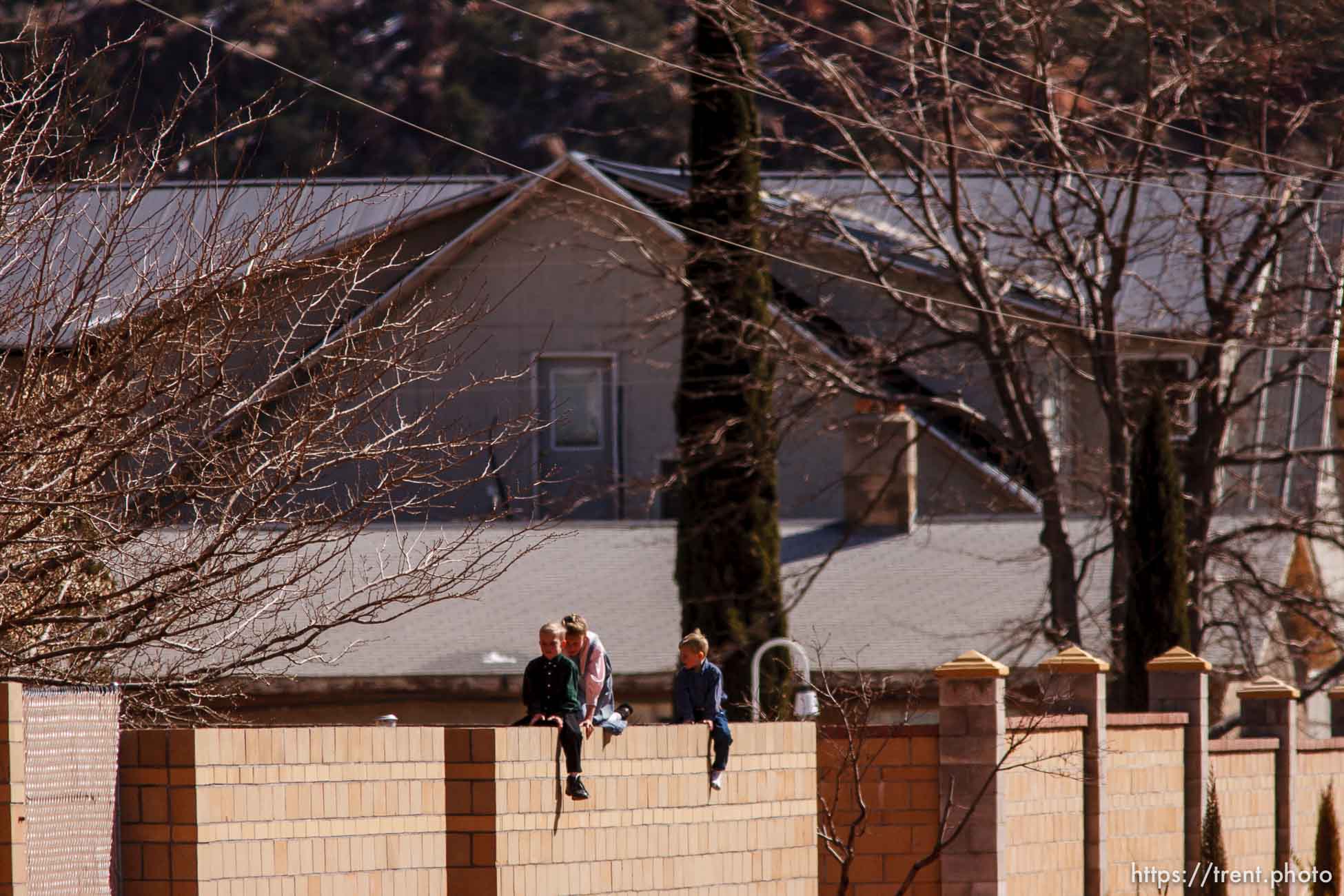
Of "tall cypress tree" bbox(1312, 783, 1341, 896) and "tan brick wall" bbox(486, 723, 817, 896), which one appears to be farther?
"tall cypress tree" bbox(1312, 783, 1341, 896)

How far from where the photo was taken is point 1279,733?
2038cm

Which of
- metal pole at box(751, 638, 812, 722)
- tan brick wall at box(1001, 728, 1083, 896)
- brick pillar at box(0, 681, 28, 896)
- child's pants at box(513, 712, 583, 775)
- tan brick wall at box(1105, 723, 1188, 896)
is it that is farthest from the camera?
tan brick wall at box(1105, 723, 1188, 896)

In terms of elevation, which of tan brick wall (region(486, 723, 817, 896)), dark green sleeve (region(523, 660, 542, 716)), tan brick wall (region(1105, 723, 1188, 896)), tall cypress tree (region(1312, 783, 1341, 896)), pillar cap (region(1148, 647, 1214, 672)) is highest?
dark green sleeve (region(523, 660, 542, 716))

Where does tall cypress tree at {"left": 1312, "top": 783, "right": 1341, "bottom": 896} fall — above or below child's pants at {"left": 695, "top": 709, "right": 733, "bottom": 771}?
below

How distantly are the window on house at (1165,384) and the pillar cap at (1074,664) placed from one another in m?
5.20

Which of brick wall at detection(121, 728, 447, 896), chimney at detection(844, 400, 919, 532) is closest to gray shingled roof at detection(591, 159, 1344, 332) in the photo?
chimney at detection(844, 400, 919, 532)

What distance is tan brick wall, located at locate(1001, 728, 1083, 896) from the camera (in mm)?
16312

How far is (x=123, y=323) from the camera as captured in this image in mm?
11219

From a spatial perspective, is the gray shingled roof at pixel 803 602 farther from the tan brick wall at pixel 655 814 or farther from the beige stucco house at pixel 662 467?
the tan brick wall at pixel 655 814

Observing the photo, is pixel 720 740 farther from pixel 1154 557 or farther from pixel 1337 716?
Answer: pixel 1337 716

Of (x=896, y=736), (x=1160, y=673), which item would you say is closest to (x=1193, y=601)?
(x=1160, y=673)

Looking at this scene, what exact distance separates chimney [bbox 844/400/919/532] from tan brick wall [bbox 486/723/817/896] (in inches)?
443

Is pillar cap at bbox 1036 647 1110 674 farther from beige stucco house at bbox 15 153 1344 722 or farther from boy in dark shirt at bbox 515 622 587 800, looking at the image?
boy in dark shirt at bbox 515 622 587 800

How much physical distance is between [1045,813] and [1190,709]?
8.98 feet
